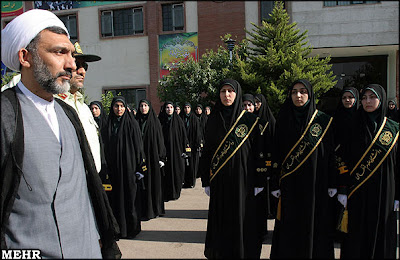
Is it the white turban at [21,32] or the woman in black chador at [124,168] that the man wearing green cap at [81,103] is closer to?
the white turban at [21,32]

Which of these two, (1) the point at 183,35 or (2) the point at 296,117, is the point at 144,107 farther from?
(1) the point at 183,35

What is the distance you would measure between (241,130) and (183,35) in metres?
14.4

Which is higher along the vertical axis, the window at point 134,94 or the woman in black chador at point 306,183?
the window at point 134,94

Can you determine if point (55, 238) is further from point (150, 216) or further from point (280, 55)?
point (280, 55)

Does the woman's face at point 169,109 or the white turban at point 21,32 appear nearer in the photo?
the white turban at point 21,32

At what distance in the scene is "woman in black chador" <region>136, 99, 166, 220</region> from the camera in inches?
218

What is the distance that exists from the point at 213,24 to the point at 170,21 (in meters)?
2.62

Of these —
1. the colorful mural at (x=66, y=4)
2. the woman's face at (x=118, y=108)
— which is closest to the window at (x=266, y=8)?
the colorful mural at (x=66, y=4)

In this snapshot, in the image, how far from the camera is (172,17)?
1711 cm

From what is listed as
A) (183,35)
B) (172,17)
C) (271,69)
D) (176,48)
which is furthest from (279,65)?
(172,17)

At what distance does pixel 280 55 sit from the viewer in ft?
39.9

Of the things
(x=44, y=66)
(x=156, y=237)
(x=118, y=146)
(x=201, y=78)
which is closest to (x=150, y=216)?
(x=156, y=237)

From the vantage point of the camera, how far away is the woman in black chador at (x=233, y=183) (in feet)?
11.5

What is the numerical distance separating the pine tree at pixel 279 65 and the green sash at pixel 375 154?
8.49m
